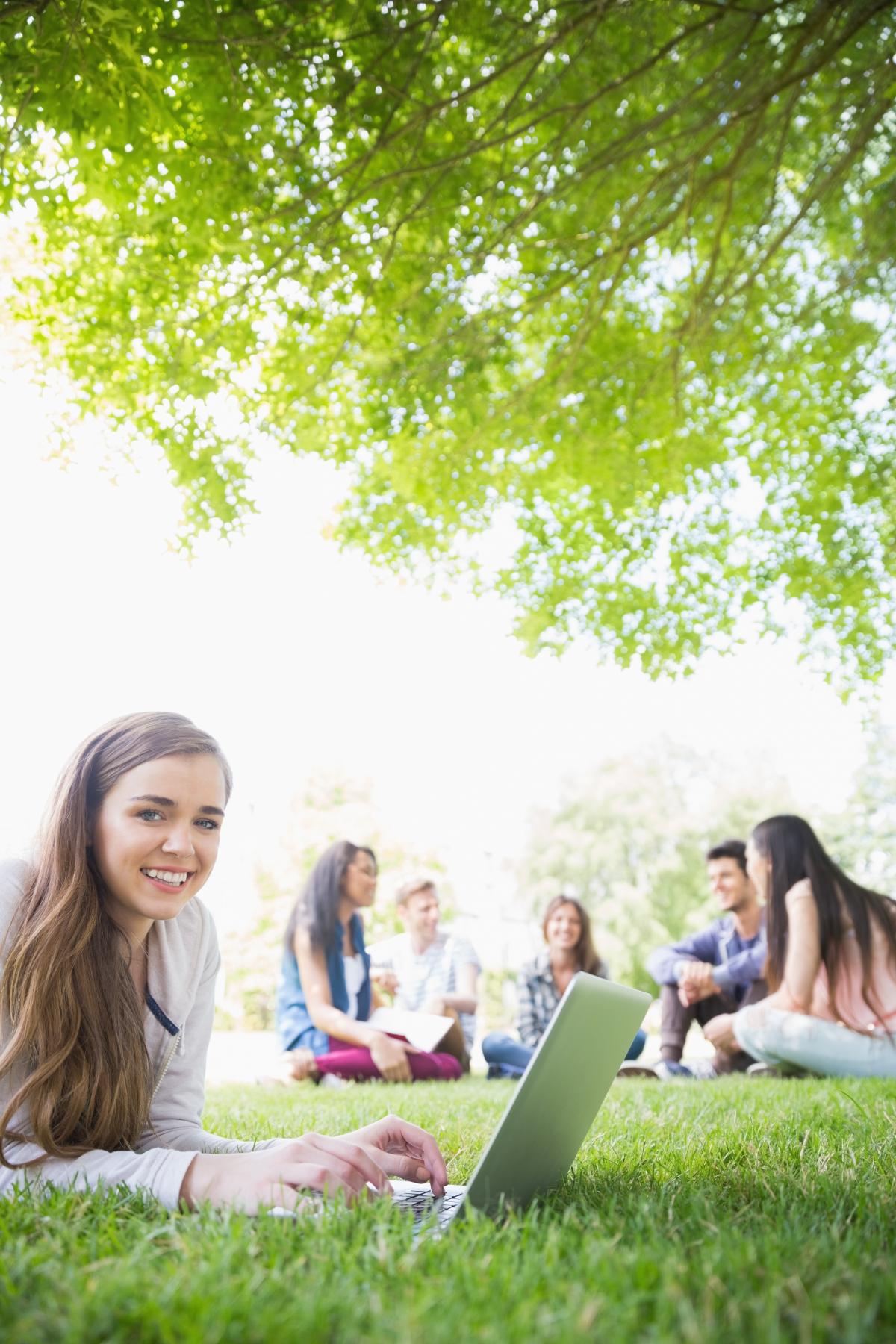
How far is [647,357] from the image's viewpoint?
7371 millimetres

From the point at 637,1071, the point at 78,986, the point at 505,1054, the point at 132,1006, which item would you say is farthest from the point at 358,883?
the point at 78,986

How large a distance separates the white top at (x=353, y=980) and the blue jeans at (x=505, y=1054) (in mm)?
1018

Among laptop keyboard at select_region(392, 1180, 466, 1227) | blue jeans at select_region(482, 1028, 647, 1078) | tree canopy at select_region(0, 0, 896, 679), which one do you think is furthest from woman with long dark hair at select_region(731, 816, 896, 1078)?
laptop keyboard at select_region(392, 1180, 466, 1227)

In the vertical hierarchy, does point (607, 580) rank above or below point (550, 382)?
below

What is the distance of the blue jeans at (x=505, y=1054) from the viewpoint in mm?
7645

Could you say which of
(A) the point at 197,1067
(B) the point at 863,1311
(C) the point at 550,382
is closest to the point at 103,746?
(A) the point at 197,1067

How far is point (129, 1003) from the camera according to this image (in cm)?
227

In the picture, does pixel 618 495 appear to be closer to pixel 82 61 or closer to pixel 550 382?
pixel 550 382

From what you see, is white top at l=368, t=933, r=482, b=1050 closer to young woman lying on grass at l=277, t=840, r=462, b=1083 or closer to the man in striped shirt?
the man in striped shirt

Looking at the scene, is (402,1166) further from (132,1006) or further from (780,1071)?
(780,1071)

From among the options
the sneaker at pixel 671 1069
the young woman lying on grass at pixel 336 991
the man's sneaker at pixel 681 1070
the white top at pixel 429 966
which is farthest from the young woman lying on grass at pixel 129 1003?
the white top at pixel 429 966

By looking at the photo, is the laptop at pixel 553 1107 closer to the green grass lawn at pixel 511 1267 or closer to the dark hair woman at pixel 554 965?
the green grass lawn at pixel 511 1267

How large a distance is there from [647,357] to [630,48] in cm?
199

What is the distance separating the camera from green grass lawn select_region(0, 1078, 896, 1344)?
1138 mm
